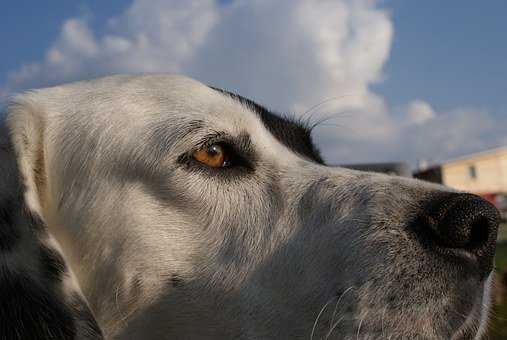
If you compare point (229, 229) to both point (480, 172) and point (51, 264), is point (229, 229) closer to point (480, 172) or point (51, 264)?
point (51, 264)

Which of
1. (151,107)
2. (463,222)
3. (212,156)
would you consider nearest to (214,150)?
(212,156)

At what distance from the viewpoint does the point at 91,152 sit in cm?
256

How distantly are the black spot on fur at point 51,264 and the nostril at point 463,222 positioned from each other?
1.39m

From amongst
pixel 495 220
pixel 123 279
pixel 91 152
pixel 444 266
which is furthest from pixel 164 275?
pixel 495 220

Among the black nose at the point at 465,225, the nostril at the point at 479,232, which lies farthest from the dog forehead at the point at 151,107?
the nostril at the point at 479,232

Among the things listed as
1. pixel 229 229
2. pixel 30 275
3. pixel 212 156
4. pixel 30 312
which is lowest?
pixel 30 312

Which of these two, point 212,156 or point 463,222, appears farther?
point 212,156

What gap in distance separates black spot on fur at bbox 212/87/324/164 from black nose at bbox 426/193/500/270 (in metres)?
0.98

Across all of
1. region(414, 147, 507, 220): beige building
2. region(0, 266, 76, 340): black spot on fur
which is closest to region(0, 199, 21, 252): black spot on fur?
region(0, 266, 76, 340): black spot on fur

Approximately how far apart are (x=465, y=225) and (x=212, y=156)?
1069 mm

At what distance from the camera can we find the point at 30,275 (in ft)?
7.10

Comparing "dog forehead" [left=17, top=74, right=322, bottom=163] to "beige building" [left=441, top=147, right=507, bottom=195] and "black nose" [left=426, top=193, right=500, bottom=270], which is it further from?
"beige building" [left=441, top=147, right=507, bottom=195]

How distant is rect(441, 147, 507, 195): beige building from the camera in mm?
57875

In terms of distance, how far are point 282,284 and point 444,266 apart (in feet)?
1.94
